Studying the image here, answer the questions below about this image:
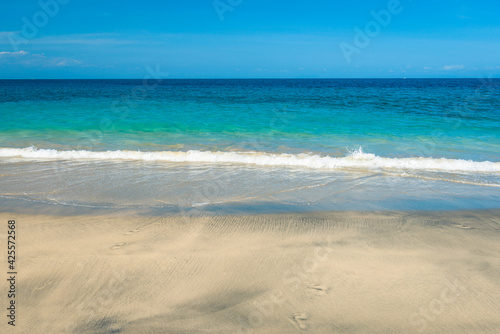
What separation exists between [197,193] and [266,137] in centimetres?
761

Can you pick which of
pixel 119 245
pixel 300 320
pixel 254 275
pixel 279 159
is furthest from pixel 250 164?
pixel 300 320

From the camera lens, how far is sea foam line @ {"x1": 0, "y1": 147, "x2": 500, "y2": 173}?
888 cm

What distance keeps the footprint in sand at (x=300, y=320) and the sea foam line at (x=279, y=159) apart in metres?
6.22

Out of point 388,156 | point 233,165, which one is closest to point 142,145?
point 233,165

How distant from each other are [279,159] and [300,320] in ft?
22.2

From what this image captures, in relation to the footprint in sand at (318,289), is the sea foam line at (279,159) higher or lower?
higher

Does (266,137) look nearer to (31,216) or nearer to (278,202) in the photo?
(278,202)

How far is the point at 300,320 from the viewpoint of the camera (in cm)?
289

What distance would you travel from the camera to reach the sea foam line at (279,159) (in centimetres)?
888

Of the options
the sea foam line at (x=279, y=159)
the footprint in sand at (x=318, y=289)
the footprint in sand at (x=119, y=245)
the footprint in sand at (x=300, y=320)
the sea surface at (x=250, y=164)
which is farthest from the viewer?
the sea foam line at (x=279, y=159)

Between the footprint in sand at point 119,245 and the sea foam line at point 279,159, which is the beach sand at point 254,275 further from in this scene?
the sea foam line at point 279,159

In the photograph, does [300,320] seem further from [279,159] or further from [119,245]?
[279,159]

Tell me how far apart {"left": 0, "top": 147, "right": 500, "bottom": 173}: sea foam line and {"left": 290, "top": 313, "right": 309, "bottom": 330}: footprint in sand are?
6.22 m

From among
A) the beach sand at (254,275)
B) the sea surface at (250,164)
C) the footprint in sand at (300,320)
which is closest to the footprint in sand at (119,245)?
the beach sand at (254,275)
